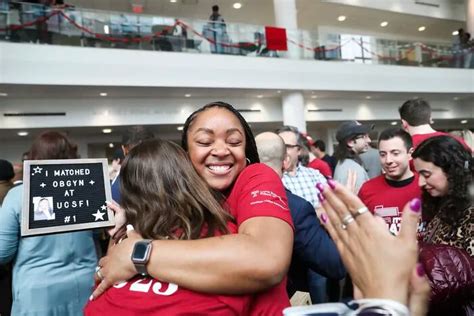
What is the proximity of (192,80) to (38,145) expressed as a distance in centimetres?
846

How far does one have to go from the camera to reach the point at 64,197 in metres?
1.52

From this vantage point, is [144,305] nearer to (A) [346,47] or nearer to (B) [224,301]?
(B) [224,301]

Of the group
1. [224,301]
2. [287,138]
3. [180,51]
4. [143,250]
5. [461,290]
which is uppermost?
[180,51]

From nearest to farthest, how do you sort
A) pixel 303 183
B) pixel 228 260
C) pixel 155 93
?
pixel 228 260 → pixel 303 183 → pixel 155 93

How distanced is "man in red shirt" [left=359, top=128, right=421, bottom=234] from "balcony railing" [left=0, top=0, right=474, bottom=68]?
839cm

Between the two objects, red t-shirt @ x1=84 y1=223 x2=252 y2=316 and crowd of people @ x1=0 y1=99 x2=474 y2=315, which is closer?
crowd of people @ x1=0 y1=99 x2=474 y2=315

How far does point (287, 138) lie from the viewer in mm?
3488

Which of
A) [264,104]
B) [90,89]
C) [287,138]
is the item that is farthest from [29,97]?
[287,138]

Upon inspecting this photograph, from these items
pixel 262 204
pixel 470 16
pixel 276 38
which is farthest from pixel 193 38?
pixel 470 16

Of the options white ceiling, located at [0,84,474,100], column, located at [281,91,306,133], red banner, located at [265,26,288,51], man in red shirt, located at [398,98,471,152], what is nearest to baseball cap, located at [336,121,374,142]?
man in red shirt, located at [398,98,471,152]

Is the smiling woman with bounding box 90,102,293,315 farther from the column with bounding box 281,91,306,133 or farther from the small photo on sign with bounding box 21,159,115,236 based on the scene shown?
the column with bounding box 281,91,306,133

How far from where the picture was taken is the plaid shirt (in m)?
3.31

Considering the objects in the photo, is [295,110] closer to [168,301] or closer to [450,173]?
[450,173]

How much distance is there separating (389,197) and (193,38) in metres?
8.92
